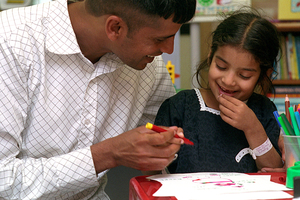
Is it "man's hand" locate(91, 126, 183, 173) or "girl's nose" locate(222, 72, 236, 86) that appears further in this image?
"girl's nose" locate(222, 72, 236, 86)

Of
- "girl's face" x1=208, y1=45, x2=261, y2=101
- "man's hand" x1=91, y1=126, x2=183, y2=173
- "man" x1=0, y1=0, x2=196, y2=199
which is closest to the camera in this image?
"man's hand" x1=91, y1=126, x2=183, y2=173

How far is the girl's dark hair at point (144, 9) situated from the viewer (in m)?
0.87

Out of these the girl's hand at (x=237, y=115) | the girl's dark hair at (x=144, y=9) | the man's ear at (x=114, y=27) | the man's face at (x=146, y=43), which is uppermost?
the girl's dark hair at (x=144, y=9)

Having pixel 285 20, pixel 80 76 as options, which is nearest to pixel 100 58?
pixel 80 76

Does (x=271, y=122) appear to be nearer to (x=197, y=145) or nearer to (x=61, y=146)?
(x=197, y=145)

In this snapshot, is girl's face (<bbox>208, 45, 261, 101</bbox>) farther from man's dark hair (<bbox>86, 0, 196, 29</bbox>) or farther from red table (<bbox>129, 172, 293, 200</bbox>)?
red table (<bbox>129, 172, 293, 200</bbox>)

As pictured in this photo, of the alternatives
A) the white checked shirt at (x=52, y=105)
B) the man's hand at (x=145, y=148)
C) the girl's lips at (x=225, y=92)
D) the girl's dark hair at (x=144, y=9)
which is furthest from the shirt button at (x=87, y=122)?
the girl's lips at (x=225, y=92)

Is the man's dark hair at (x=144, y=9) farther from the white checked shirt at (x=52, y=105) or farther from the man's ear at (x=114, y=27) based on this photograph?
the white checked shirt at (x=52, y=105)

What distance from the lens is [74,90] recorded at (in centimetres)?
97

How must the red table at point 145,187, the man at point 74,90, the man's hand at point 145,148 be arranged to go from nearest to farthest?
the red table at point 145,187, the man's hand at point 145,148, the man at point 74,90

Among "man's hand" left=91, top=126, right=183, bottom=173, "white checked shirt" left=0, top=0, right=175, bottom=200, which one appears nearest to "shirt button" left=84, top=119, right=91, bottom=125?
"white checked shirt" left=0, top=0, right=175, bottom=200

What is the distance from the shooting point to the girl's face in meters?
0.94

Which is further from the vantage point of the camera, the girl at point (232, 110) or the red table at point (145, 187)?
the girl at point (232, 110)

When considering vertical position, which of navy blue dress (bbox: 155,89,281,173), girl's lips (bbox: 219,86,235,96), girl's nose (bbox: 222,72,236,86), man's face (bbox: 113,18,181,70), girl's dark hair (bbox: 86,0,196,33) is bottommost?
navy blue dress (bbox: 155,89,281,173)
